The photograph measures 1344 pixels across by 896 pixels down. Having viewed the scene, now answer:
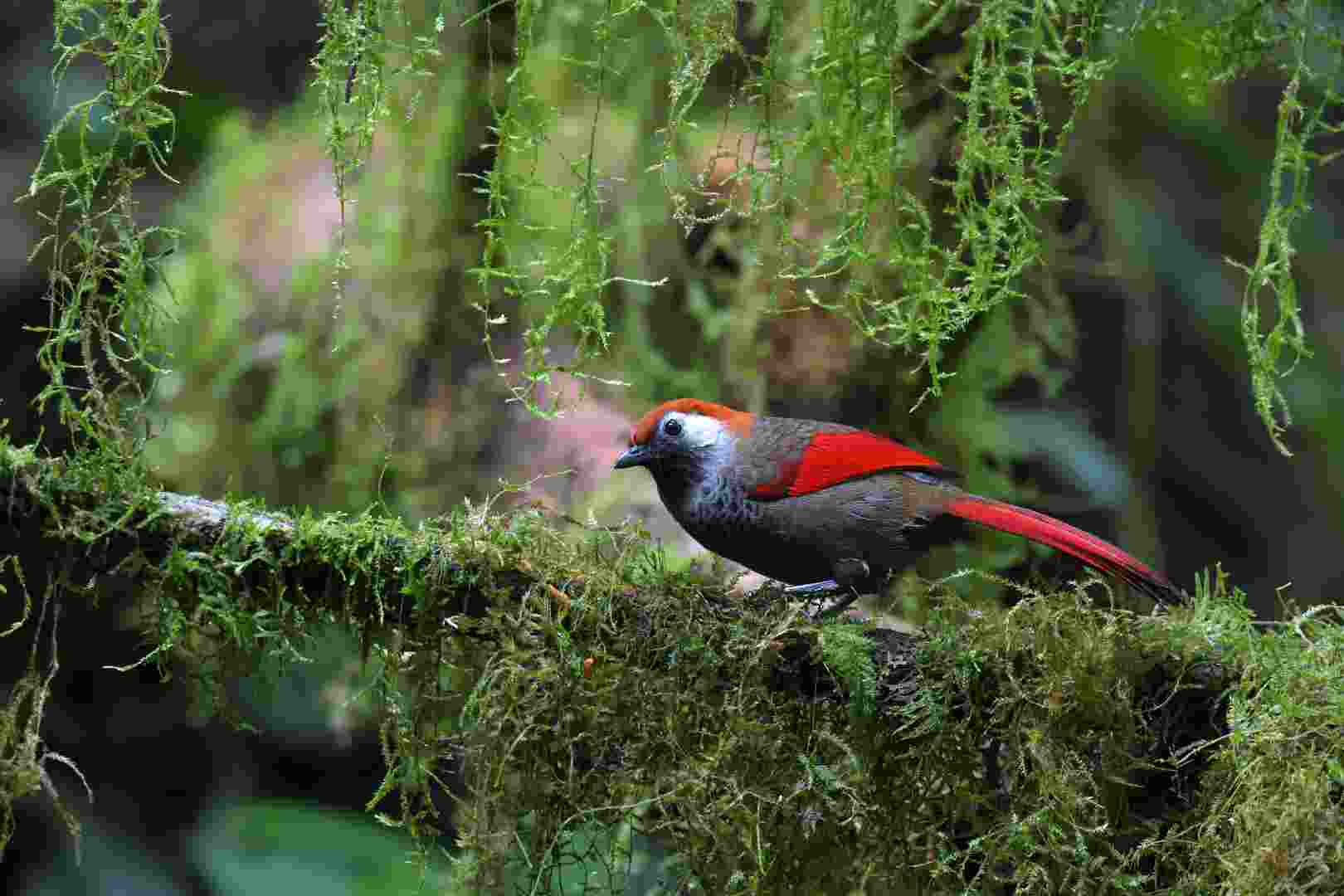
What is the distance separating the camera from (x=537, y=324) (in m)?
4.36

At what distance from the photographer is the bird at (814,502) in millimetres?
2873

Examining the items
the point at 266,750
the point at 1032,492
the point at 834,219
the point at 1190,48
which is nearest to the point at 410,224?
the point at 834,219

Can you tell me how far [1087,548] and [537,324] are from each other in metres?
2.24

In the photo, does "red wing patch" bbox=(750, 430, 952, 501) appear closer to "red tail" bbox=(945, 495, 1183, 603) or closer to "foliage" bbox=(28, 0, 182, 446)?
"red tail" bbox=(945, 495, 1183, 603)

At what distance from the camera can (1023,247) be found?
8.05 feet

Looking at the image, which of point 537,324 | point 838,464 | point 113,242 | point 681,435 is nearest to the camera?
point 113,242

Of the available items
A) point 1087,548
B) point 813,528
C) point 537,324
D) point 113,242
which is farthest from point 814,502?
point 537,324

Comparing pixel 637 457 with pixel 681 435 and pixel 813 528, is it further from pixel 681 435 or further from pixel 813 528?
pixel 813 528

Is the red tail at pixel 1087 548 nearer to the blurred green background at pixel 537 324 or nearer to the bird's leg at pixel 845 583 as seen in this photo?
the bird's leg at pixel 845 583

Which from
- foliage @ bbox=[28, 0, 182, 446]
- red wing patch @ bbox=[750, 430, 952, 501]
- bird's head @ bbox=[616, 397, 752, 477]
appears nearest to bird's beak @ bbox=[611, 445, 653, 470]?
bird's head @ bbox=[616, 397, 752, 477]

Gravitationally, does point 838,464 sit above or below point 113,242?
below

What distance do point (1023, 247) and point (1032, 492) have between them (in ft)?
7.36

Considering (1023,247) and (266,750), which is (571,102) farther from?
(1023,247)

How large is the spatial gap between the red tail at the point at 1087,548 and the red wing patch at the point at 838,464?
0.24m
